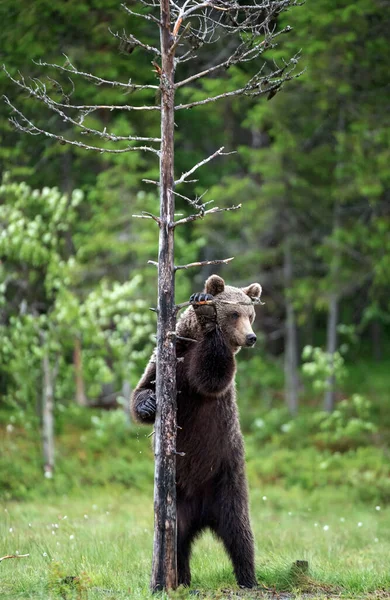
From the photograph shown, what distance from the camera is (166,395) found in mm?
6398

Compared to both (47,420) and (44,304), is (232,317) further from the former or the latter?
(44,304)

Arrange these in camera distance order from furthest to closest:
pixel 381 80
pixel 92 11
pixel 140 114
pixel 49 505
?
pixel 140 114, pixel 381 80, pixel 92 11, pixel 49 505

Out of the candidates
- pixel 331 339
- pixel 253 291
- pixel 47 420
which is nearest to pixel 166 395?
pixel 253 291

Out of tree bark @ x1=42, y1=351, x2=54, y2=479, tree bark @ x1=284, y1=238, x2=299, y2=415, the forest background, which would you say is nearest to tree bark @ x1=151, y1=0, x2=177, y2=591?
the forest background

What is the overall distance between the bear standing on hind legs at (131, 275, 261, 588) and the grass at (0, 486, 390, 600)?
39cm

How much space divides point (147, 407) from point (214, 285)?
48.0 inches

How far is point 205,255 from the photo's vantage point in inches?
854

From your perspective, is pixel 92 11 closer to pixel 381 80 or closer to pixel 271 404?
pixel 381 80

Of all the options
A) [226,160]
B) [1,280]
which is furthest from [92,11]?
[226,160]

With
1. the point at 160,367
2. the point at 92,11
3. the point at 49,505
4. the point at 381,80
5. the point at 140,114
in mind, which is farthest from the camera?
the point at 140,114

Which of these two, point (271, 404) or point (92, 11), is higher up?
point (92, 11)

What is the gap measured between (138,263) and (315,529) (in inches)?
306

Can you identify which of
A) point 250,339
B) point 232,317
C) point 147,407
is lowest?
point 147,407

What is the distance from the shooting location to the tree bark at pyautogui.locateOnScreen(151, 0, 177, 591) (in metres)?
6.33
